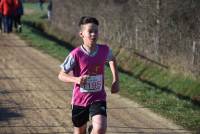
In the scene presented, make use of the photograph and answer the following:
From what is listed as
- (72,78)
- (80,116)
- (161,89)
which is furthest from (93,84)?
(161,89)

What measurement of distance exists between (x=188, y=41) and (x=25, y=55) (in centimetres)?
553

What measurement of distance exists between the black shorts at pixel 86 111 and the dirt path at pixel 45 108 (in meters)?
2.53

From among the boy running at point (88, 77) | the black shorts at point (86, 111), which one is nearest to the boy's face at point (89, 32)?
the boy running at point (88, 77)

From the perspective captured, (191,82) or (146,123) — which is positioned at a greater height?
(146,123)

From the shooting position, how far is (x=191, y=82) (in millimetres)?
17078

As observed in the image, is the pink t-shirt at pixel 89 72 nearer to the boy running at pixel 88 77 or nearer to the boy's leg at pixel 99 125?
the boy running at pixel 88 77

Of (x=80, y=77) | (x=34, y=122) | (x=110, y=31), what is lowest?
(x=110, y=31)

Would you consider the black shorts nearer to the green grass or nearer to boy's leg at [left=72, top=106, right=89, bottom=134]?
boy's leg at [left=72, top=106, right=89, bottom=134]

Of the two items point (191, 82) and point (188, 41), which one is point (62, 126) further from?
point (188, 41)

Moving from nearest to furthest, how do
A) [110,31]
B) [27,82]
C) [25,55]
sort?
[27,82] → [25,55] → [110,31]

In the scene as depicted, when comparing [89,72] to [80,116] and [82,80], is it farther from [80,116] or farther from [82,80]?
[80,116]

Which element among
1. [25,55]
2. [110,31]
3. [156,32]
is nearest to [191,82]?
[156,32]

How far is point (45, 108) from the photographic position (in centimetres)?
1190

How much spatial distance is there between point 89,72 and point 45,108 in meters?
4.66
